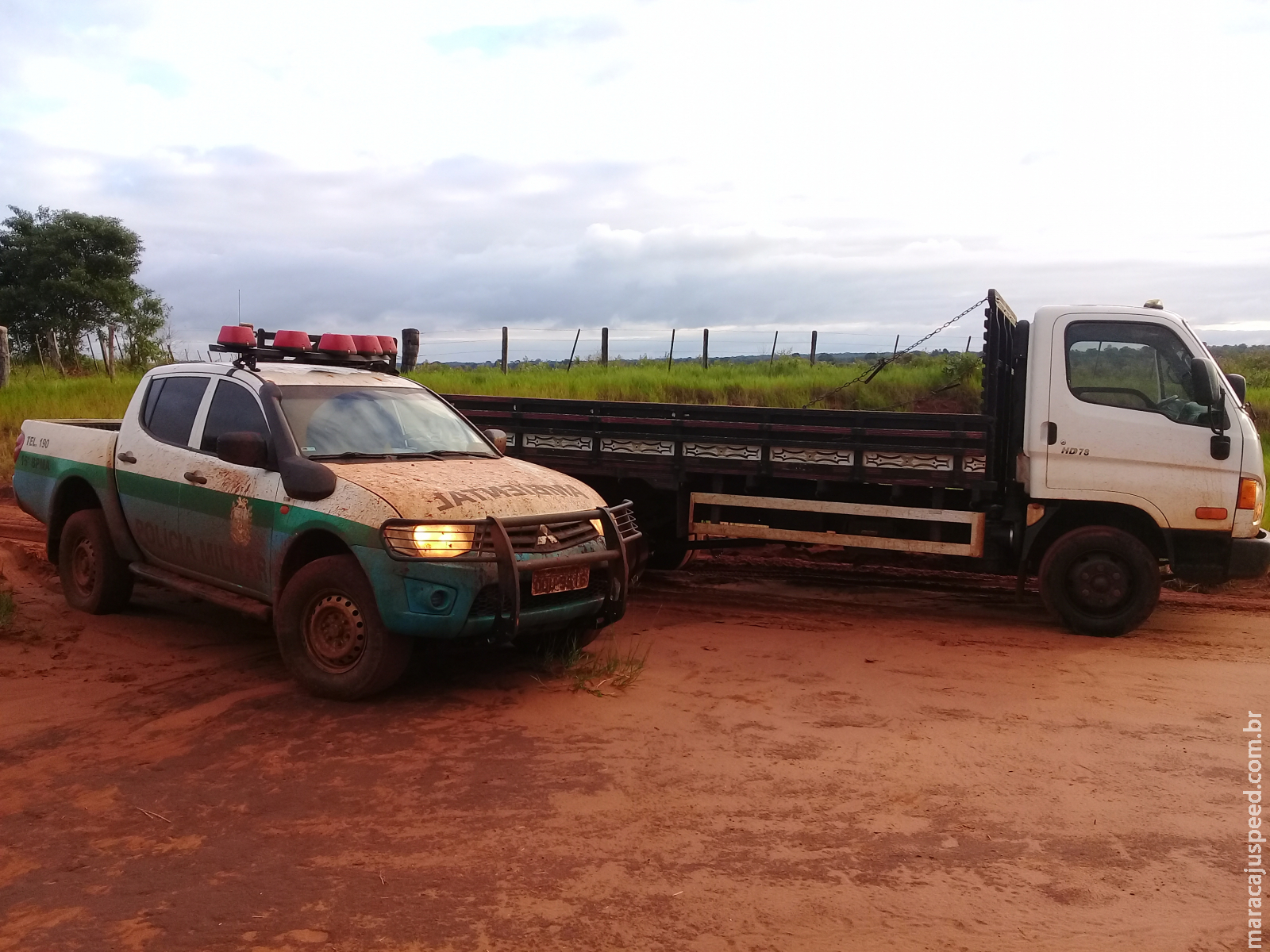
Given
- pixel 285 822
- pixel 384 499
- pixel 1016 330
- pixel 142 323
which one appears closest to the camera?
pixel 285 822

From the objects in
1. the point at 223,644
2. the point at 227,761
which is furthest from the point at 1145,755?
the point at 223,644

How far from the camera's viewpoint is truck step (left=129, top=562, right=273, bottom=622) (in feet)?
20.3

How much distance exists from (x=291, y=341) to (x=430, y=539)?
2435 millimetres

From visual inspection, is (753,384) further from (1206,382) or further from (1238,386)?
(1206,382)

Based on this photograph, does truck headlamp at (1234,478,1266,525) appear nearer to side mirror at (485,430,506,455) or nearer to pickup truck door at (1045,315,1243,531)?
pickup truck door at (1045,315,1243,531)

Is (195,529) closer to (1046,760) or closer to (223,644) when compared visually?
(223,644)

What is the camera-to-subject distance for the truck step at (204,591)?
6180mm

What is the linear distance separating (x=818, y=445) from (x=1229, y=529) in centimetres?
288

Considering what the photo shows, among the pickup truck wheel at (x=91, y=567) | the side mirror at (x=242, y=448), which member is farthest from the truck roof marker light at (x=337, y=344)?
the pickup truck wheel at (x=91, y=567)

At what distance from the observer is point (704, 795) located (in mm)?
4531

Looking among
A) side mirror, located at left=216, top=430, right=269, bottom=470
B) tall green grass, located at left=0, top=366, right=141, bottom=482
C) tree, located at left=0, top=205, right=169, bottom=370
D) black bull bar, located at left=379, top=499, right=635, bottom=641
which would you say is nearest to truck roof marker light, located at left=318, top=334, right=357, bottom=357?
side mirror, located at left=216, top=430, right=269, bottom=470

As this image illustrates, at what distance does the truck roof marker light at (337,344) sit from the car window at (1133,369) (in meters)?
5.09

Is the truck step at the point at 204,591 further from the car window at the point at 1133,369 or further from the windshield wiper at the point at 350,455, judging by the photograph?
the car window at the point at 1133,369

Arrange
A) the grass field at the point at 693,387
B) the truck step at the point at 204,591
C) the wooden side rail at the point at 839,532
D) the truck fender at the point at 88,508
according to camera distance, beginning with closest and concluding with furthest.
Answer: the truck step at the point at 204,591, the truck fender at the point at 88,508, the wooden side rail at the point at 839,532, the grass field at the point at 693,387
